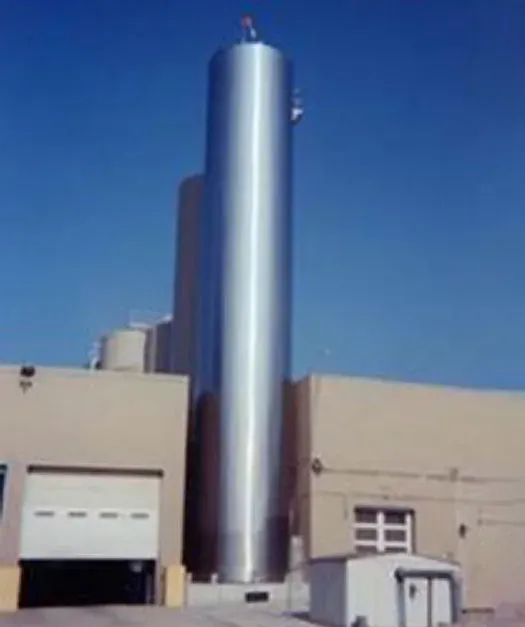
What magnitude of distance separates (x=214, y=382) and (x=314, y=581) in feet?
32.7

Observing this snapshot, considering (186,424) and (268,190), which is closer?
(186,424)

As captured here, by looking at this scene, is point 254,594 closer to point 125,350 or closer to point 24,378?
point 24,378

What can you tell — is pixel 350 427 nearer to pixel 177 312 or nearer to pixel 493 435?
pixel 493 435

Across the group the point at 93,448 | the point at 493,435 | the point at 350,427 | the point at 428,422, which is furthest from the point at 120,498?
the point at 493,435

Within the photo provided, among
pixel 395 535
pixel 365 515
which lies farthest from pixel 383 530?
pixel 365 515

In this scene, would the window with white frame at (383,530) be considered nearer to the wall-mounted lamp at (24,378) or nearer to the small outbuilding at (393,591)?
the small outbuilding at (393,591)

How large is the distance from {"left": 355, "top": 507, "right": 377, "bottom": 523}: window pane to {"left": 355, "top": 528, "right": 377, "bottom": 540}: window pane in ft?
0.99

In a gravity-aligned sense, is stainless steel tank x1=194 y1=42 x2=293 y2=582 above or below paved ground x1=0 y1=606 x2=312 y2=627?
above

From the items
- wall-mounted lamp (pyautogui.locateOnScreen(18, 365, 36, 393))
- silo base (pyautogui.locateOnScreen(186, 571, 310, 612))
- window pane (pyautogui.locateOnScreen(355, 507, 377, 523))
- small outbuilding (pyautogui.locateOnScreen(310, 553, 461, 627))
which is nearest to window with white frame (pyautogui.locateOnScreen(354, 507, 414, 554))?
window pane (pyautogui.locateOnScreen(355, 507, 377, 523))

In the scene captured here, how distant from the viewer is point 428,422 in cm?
3206

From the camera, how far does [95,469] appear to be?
95.0 feet

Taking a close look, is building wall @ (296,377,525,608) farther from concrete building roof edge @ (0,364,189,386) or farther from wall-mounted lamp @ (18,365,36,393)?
wall-mounted lamp @ (18,365,36,393)

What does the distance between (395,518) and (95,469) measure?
9.49m

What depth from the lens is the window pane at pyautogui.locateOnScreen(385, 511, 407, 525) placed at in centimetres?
3116
